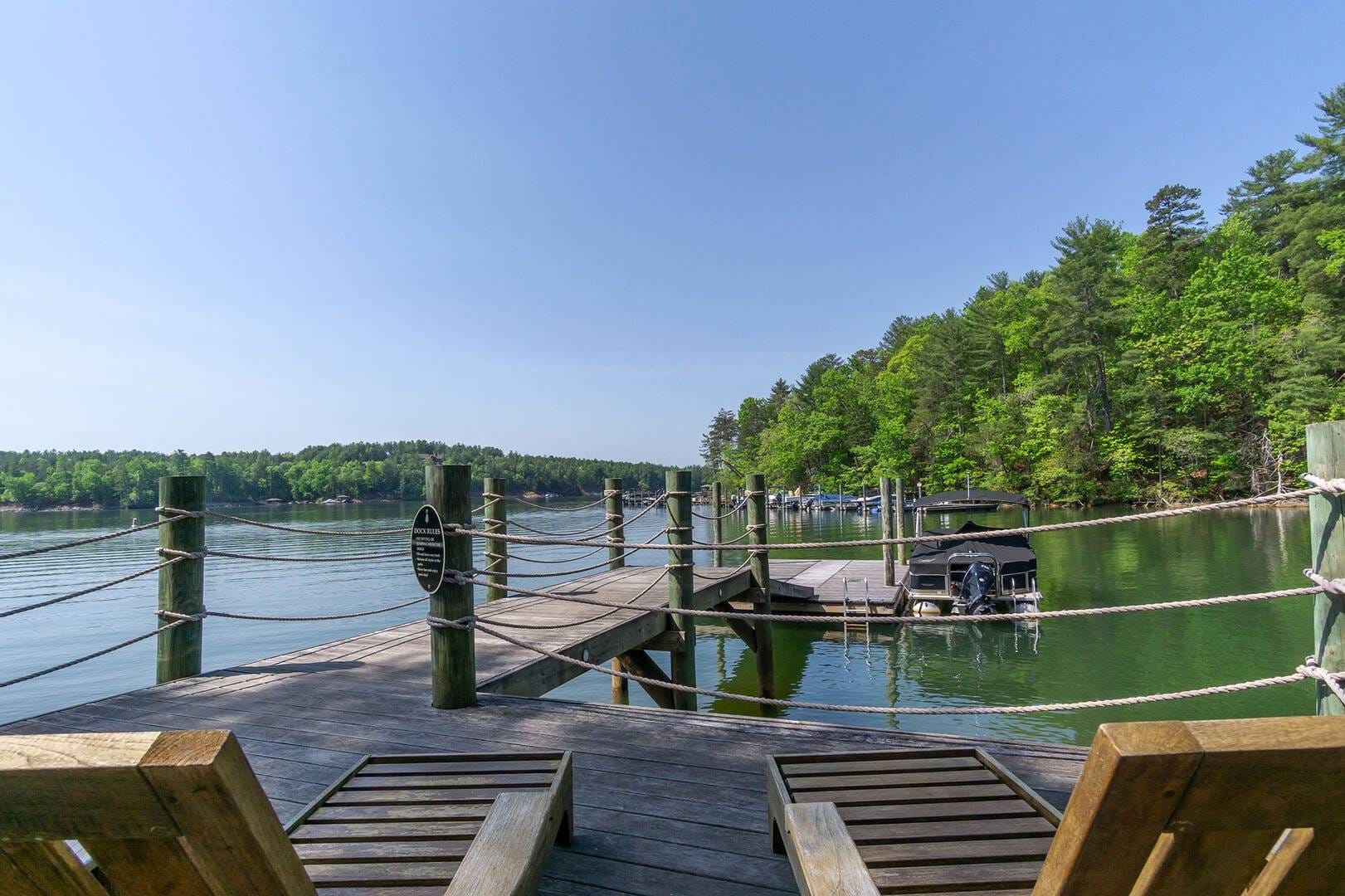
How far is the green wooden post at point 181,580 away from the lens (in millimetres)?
4707

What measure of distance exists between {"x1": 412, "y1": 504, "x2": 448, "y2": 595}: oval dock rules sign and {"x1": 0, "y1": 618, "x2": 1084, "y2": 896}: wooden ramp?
0.73 meters

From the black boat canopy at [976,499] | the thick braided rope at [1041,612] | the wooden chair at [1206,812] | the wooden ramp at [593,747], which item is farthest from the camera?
the black boat canopy at [976,499]

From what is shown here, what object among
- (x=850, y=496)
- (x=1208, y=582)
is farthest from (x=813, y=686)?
(x=850, y=496)

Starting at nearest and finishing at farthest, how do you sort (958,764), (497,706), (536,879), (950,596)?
1. (536,879)
2. (958,764)
3. (497,706)
4. (950,596)

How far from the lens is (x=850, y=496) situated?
6550 centimetres

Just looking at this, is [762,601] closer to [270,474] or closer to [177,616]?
[177,616]

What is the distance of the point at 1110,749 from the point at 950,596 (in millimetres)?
14028

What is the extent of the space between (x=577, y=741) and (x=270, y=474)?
382 ft

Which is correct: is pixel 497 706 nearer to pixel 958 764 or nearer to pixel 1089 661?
pixel 958 764

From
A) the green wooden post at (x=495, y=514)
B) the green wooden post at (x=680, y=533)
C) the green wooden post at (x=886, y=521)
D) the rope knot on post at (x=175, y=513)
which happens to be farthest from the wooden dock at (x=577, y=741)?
the green wooden post at (x=886, y=521)

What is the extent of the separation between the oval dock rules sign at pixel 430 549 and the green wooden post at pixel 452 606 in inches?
1.1

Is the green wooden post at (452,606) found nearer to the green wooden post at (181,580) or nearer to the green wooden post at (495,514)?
the green wooden post at (181,580)

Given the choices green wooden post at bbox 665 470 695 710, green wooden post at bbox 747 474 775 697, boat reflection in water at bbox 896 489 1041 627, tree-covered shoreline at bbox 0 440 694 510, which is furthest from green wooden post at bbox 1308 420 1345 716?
tree-covered shoreline at bbox 0 440 694 510

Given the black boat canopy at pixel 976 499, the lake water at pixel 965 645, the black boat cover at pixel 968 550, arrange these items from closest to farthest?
the lake water at pixel 965 645 < the black boat cover at pixel 968 550 < the black boat canopy at pixel 976 499
